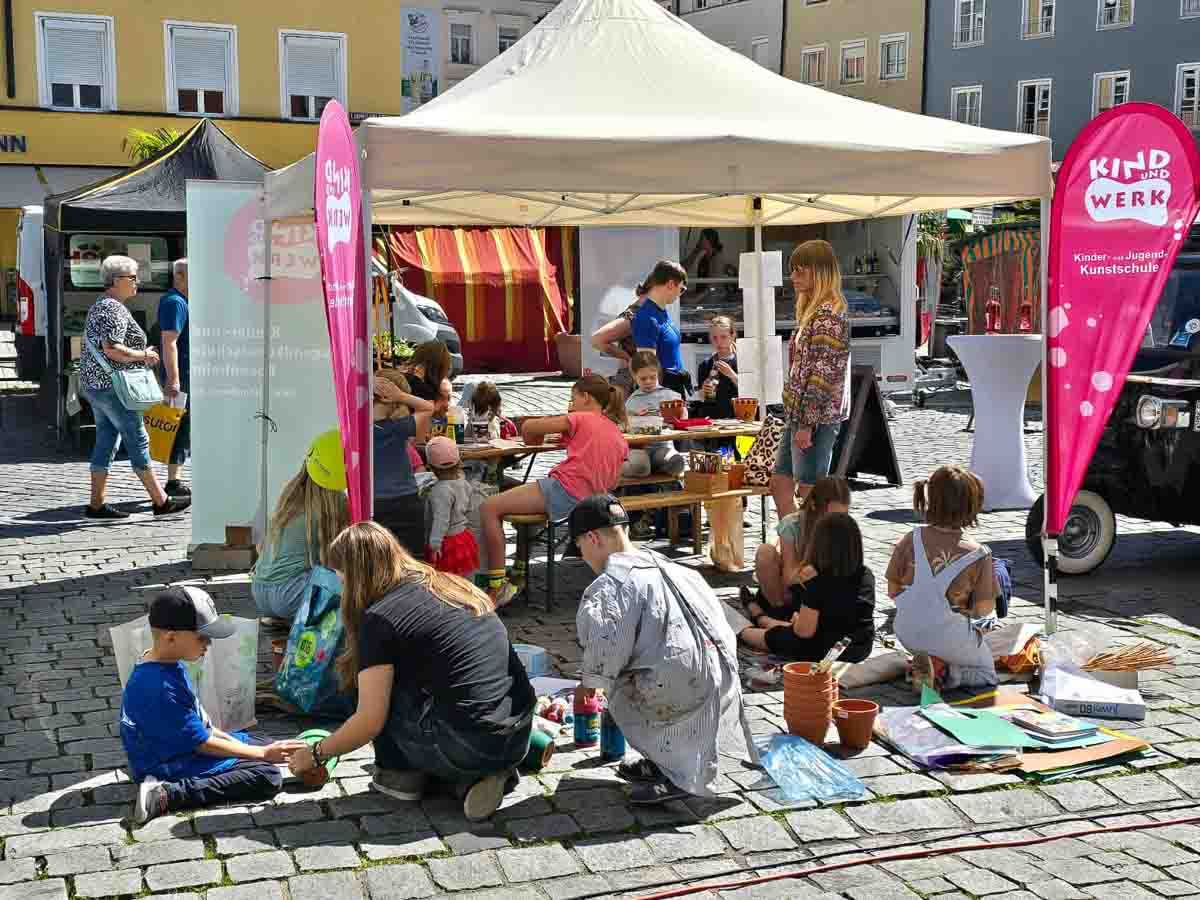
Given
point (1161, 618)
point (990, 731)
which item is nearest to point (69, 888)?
point (990, 731)

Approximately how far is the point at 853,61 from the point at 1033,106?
243 inches

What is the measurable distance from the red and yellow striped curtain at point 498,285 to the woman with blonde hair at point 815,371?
16.6 metres

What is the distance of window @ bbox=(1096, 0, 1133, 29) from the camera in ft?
131

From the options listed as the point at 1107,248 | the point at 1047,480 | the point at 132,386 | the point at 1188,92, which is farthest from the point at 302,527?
the point at 1188,92

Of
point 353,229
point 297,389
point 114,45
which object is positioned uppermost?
point 114,45

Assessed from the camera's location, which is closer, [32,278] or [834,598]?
[834,598]

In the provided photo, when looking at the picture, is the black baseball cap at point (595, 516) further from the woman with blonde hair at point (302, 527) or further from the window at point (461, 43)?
the window at point (461, 43)

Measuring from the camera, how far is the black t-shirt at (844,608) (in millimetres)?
6496

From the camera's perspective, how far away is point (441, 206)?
33.7ft

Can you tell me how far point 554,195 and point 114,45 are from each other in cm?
2221

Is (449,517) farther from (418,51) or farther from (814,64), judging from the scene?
(814,64)

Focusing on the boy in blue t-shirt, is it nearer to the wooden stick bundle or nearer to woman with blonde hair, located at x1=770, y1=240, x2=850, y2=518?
the wooden stick bundle

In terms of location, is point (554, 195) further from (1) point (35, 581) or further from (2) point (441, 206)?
(1) point (35, 581)

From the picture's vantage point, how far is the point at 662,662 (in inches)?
197
